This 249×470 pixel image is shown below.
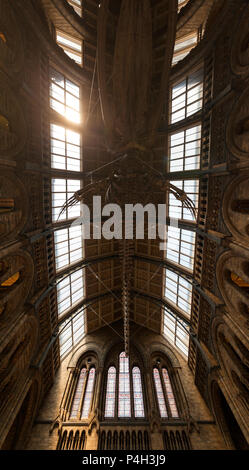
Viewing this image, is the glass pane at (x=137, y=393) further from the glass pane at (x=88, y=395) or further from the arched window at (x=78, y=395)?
the arched window at (x=78, y=395)

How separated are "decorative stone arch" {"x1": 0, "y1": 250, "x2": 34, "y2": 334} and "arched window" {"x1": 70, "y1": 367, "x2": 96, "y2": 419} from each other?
29.9 ft

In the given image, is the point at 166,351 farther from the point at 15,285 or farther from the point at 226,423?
the point at 15,285

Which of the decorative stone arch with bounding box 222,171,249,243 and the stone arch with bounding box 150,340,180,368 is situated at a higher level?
the decorative stone arch with bounding box 222,171,249,243

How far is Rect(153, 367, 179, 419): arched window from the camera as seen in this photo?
457 inches

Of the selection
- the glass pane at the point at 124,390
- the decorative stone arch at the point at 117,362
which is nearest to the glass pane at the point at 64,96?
the decorative stone arch at the point at 117,362

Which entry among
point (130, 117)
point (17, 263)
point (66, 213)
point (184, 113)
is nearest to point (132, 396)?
point (17, 263)

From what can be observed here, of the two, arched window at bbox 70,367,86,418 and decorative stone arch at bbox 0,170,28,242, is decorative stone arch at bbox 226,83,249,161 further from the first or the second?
arched window at bbox 70,367,86,418

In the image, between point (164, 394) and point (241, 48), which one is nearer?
point (241, 48)

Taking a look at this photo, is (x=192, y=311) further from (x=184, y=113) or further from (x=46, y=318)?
(x=184, y=113)

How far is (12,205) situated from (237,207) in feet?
41.2

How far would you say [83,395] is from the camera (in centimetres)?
1247

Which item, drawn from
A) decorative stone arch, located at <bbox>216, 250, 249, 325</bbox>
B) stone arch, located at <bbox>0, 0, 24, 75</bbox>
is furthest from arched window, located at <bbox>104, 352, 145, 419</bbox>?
stone arch, located at <bbox>0, 0, 24, 75</bbox>

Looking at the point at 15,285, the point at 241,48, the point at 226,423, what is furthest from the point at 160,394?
the point at 241,48

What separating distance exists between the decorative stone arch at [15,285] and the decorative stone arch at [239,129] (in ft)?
40.4
